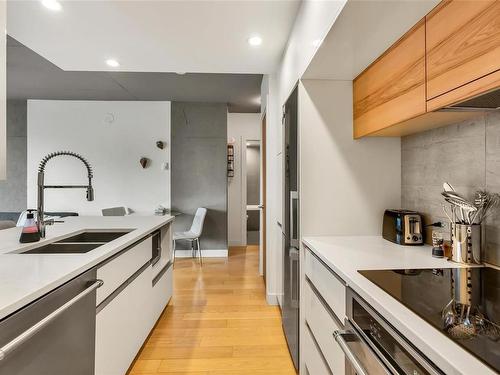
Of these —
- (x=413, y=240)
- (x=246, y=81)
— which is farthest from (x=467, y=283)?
(x=246, y=81)

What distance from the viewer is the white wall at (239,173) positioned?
5.56 metres

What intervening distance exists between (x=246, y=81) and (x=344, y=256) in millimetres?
3088

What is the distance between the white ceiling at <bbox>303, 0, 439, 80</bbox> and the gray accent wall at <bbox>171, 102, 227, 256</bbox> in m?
3.45

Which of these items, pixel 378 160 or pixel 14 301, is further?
pixel 378 160

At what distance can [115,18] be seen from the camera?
2016mm

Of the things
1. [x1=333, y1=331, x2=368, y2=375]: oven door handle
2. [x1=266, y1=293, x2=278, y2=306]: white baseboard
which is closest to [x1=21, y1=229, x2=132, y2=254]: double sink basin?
[x1=333, y1=331, x2=368, y2=375]: oven door handle

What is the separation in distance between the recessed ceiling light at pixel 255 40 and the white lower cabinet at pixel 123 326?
76.2 inches

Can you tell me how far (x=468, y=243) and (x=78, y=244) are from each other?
2064 millimetres

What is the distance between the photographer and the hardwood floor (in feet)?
6.48

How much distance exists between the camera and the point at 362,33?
1.26 metres

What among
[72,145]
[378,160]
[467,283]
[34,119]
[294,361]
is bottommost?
[294,361]

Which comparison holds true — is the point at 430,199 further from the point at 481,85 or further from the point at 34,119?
the point at 34,119

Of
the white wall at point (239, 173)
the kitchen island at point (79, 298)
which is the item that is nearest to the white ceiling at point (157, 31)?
the kitchen island at point (79, 298)

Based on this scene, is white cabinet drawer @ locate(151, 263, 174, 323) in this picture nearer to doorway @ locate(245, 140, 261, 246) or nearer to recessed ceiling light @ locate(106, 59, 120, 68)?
recessed ceiling light @ locate(106, 59, 120, 68)
